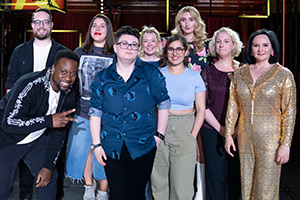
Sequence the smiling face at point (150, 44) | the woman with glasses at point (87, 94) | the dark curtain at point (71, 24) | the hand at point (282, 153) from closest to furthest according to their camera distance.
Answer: the hand at point (282, 153)
the woman with glasses at point (87, 94)
the smiling face at point (150, 44)
the dark curtain at point (71, 24)

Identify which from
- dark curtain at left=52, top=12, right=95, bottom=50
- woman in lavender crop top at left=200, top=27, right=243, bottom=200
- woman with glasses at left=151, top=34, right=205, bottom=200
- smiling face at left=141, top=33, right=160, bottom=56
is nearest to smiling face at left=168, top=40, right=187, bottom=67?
woman with glasses at left=151, top=34, right=205, bottom=200

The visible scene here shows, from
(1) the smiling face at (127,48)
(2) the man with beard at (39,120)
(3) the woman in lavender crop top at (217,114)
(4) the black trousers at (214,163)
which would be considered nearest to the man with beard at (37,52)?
(2) the man with beard at (39,120)

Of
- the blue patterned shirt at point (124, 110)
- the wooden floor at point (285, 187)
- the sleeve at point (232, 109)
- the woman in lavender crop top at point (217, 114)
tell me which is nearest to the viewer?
the blue patterned shirt at point (124, 110)

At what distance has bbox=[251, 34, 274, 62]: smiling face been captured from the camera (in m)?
2.21

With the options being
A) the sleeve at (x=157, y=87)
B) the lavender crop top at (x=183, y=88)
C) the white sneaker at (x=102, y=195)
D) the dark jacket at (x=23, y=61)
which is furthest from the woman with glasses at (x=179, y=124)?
the dark jacket at (x=23, y=61)

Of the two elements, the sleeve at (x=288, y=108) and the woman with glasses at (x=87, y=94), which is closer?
the sleeve at (x=288, y=108)

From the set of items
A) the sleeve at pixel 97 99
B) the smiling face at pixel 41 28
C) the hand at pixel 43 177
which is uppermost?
the smiling face at pixel 41 28

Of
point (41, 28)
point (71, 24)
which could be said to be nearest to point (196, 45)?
point (41, 28)

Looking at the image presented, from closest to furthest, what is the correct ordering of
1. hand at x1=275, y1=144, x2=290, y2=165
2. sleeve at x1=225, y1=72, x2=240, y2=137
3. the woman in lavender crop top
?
1. hand at x1=275, y1=144, x2=290, y2=165
2. sleeve at x1=225, y1=72, x2=240, y2=137
3. the woman in lavender crop top

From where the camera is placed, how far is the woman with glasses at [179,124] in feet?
7.97

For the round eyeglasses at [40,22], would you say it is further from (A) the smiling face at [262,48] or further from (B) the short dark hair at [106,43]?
(A) the smiling face at [262,48]

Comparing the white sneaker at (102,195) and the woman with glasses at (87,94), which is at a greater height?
the woman with glasses at (87,94)

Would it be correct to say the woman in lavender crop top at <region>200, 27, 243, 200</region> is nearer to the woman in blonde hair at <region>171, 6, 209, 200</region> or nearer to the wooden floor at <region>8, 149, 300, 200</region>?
the woman in blonde hair at <region>171, 6, 209, 200</region>

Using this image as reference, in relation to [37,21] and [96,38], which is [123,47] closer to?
[96,38]
